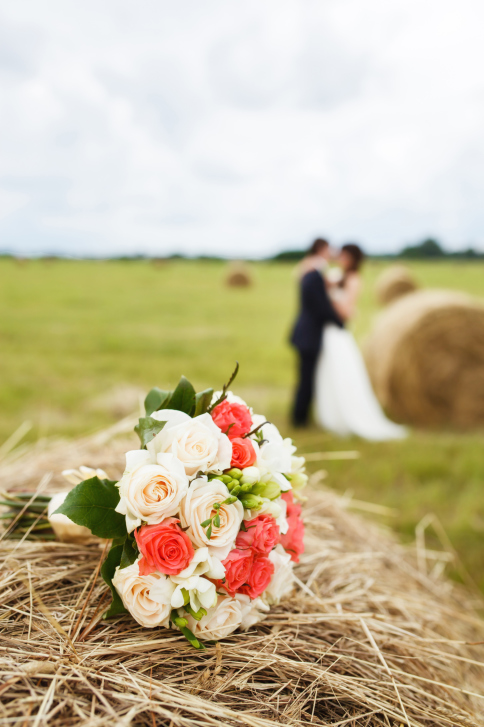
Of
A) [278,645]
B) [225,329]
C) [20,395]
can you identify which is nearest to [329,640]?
[278,645]

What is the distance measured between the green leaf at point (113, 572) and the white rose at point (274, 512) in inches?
13.1

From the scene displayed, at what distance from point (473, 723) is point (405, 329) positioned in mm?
5417

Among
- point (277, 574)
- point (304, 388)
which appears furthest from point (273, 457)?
point (304, 388)

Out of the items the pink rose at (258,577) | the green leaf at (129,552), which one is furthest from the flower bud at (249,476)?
the green leaf at (129,552)

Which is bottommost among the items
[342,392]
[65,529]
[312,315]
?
[342,392]

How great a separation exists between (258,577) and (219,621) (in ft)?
0.47

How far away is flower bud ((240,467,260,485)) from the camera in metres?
1.30

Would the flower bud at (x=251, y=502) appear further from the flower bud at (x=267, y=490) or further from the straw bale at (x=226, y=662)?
the straw bale at (x=226, y=662)

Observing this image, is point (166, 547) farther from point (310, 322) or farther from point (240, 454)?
point (310, 322)

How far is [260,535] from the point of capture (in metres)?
1.31

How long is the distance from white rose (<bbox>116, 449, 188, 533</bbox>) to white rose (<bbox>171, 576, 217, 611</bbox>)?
0.51 ft

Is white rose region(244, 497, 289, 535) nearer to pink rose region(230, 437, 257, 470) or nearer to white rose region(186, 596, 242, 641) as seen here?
pink rose region(230, 437, 257, 470)

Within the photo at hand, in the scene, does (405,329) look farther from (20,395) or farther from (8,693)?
(8,693)

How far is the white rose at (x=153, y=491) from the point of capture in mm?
1205
